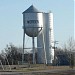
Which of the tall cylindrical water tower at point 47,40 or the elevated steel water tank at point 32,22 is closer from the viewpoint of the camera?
the elevated steel water tank at point 32,22

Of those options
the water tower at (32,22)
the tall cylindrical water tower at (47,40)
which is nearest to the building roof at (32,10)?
the water tower at (32,22)

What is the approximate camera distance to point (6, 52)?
12062cm

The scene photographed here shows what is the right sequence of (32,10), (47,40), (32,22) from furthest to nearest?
(47,40)
(32,10)
(32,22)

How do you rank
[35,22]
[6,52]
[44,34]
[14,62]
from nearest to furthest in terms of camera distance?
[35,22], [44,34], [14,62], [6,52]

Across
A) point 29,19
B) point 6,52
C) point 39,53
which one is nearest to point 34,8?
point 29,19

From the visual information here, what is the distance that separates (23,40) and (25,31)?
3571 millimetres

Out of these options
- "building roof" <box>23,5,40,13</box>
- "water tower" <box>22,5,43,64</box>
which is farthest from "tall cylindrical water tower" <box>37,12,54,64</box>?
"water tower" <box>22,5,43,64</box>

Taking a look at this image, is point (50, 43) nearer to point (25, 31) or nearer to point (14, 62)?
point (25, 31)

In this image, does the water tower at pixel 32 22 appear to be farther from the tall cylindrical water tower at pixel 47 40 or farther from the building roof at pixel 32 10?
the tall cylindrical water tower at pixel 47 40

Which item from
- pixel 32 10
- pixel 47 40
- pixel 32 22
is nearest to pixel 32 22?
pixel 32 22

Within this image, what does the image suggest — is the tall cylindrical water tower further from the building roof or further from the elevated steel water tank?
the elevated steel water tank

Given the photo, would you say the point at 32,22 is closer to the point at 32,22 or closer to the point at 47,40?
the point at 32,22

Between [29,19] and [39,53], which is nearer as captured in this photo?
[29,19]

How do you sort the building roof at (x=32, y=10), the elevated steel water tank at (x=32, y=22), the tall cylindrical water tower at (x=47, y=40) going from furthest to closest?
1. the tall cylindrical water tower at (x=47, y=40)
2. the building roof at (x=32, y=10)
3. the elevated steel water tank at (x=32, y=22)
